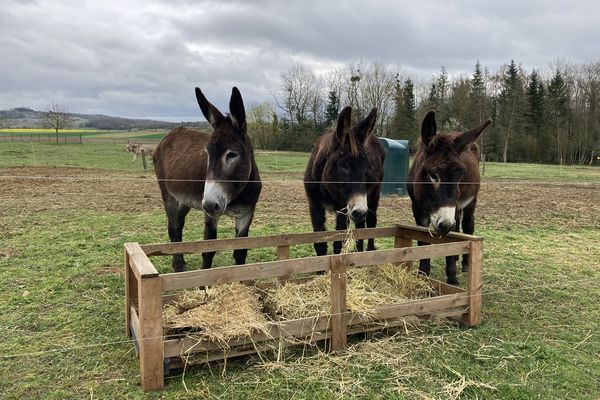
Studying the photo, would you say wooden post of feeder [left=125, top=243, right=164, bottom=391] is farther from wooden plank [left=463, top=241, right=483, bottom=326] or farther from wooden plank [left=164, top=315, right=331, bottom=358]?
wooden plank [left=463, top=241, right=483, bottom=326]

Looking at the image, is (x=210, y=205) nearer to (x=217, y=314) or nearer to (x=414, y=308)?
(x=217, y=314)

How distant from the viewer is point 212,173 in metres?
4.21

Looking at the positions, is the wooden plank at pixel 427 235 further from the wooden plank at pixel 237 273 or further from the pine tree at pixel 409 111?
the pine tree at pixel 409 111

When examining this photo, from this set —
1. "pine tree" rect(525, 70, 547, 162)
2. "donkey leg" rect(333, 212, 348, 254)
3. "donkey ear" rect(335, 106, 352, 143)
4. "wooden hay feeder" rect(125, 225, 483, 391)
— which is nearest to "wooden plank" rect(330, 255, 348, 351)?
"wooden hay feeder" rect(125, 225, 483, 391)

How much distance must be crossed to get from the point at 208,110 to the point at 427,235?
2.78 m

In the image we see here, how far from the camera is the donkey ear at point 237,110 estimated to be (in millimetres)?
4400

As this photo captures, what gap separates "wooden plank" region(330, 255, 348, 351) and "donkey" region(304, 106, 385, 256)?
2.84 ft

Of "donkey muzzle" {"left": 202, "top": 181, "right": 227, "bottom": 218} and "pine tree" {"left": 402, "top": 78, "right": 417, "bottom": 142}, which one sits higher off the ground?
"pine tree" {"left": 402, "top": 78, "right": 417, "bottom": 142}

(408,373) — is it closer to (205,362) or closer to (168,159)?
(205,362)

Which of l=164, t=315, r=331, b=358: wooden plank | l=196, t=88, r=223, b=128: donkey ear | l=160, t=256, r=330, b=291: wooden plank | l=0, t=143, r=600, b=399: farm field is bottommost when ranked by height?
l=0, t=143, r=600, b=399: farm field

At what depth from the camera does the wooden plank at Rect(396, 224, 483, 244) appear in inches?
170

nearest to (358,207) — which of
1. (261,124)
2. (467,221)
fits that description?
(467,221)

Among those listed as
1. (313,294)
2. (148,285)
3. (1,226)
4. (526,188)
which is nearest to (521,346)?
(313,294)

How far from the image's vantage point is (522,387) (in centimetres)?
300
